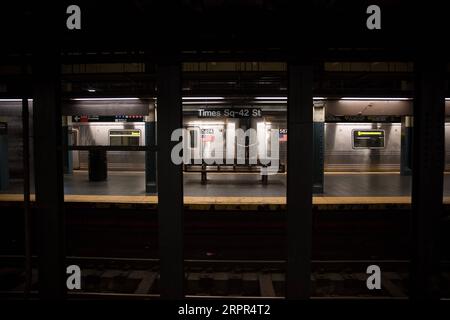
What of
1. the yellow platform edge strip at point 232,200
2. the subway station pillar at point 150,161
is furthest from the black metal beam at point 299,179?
the subway station pillar at point 150,161

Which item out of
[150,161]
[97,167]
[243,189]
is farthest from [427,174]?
[97,167]

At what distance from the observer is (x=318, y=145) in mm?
8008

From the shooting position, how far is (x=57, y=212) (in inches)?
88.9

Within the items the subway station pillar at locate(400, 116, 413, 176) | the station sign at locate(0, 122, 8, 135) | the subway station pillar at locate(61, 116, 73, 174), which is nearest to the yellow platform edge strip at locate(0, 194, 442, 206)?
the station sign at locate(0, 122, 8, 135)

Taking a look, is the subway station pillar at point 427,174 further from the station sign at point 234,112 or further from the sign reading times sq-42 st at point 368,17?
the station sign at point 234,112

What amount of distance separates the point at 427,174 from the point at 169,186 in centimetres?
194

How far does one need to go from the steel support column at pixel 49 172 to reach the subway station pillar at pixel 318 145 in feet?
21.1

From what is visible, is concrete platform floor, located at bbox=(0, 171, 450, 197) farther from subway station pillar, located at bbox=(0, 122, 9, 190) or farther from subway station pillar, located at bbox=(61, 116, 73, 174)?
subway station pillar, located at bbox=(61, 116, 73, 174)

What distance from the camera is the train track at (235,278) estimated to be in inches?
163

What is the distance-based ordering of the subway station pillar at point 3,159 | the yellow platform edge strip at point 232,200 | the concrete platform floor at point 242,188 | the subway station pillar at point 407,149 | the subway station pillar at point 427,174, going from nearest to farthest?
the subway station pillar at point 427,174, the yellow platform edge strip at point 232,200, the concrete platform floor at point 242,188, the subway station pillar at point 3,159, the subway station pillar at point 407,149

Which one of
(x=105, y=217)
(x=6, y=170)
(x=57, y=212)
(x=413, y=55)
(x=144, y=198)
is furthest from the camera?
(x=6, y=170)
